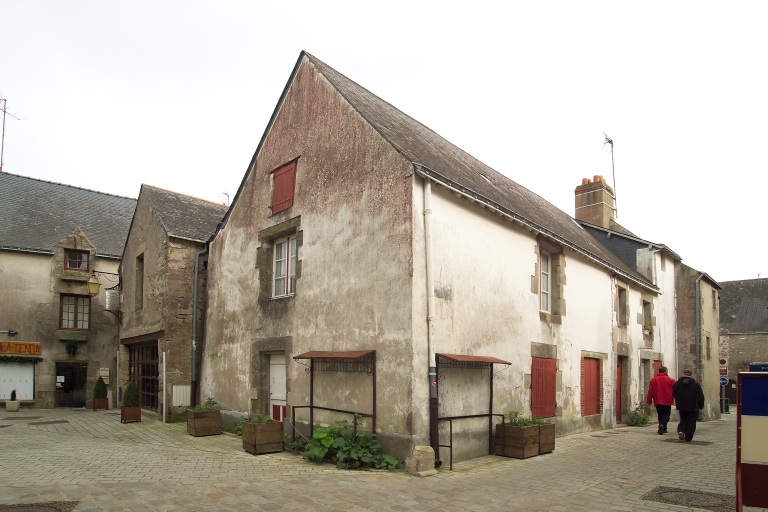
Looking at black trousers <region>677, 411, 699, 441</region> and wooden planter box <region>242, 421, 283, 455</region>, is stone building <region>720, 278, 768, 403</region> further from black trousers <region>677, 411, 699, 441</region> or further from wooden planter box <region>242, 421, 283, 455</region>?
wooden planter box <region>242, 421, 283, 455</region>

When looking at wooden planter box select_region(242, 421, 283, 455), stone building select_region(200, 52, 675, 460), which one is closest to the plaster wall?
stone building select_region(200, 52, 675, 460)

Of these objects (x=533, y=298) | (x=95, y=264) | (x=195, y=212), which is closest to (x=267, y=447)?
(x=533, y=298)

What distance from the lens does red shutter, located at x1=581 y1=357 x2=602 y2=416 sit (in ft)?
42.8

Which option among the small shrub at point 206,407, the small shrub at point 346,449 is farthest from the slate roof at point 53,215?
the small shrub at point 346,449

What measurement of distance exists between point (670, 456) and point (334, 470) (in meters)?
5.78

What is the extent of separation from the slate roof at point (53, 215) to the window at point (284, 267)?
12.0 metres

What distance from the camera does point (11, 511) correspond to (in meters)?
5.60

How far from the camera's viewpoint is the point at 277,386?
11281 mm

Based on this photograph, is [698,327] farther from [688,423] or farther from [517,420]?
[517,420]

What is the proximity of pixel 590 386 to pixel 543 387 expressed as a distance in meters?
2.86

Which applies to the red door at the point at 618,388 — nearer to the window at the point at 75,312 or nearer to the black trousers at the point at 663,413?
the black trousers at the point at 663,413

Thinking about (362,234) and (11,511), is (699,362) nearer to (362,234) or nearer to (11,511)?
(362,234)

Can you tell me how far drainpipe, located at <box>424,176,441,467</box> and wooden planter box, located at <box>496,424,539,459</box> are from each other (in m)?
1.63

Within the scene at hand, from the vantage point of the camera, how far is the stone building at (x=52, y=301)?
18.7m
